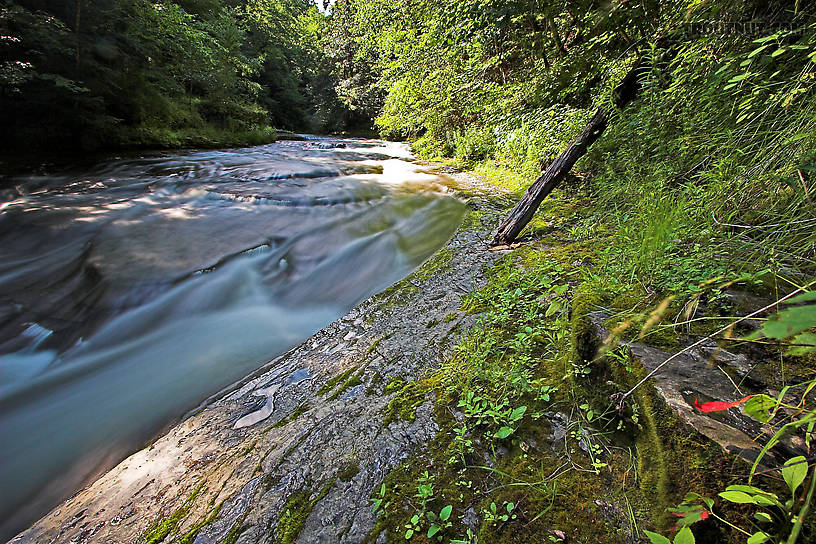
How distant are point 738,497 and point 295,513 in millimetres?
1414

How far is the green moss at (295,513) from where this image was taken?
1.23 metres

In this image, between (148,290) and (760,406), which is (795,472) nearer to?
(760,406)

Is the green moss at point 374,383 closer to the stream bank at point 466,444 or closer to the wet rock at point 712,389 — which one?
the stream bank at point 466,444

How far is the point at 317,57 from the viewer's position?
3092 cm

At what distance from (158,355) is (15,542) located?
5.02 feet

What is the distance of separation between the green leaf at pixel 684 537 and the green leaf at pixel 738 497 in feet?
0.40

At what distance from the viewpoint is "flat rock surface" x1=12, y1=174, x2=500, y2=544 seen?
4.40 feet

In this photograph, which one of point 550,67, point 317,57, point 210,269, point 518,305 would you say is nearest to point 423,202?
point 550,67

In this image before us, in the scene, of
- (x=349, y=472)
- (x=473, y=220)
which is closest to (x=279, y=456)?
(x=349, y=472)

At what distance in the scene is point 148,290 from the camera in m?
3.56

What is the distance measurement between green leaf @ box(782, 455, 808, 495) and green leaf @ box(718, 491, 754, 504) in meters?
0.08

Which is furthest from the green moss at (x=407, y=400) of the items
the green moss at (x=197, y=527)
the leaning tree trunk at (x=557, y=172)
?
the leaning tree trunk at (x=557, y=172)

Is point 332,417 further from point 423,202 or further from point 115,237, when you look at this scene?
point 423,202

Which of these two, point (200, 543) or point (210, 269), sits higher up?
point (210, 269)
